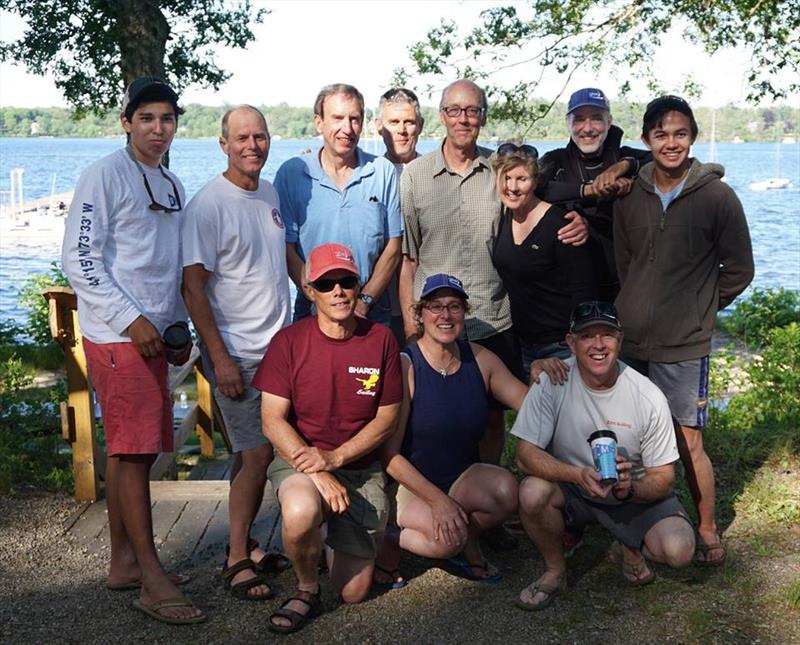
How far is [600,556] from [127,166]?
9.48 feet

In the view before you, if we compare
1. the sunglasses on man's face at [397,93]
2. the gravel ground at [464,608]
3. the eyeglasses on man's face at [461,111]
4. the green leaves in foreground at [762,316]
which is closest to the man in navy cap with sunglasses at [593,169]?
the eyeglasses on man's face at [461,111]

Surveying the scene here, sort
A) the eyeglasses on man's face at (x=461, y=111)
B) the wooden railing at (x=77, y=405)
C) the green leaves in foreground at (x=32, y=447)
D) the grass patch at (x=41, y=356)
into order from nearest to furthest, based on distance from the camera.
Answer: the eyeglasses on man's face at (x=461, y=111) → the wooden railing at (x=77, y=405) → the green leaves in foreground at (x=32, y=447) → the grass patch at (x=41, y=356)

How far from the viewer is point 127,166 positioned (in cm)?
420

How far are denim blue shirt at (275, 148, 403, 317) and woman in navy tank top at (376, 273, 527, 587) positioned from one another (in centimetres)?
58

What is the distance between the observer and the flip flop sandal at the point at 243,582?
4469 mm

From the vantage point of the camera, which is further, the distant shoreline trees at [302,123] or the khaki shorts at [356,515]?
the distant shoreline trees at [302,123]

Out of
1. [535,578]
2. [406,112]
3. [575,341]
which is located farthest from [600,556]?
[406,112]

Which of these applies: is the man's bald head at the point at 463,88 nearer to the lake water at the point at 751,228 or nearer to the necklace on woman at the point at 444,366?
the necklace on woman at the point at 444,366

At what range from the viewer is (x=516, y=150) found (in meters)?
4.83

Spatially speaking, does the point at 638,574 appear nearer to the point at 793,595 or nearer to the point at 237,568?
the point at 793,595

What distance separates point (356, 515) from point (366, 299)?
42.5 inches

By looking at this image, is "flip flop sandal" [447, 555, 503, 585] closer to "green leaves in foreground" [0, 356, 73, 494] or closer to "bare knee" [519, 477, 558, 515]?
"bare knee" [519, 477, 558, 515]

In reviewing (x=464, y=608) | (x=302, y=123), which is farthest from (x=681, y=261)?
(x=302, y=123)

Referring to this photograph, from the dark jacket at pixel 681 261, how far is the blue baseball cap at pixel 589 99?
15.5 inches
